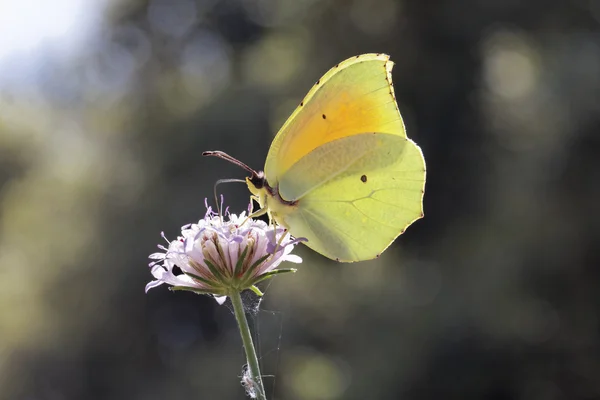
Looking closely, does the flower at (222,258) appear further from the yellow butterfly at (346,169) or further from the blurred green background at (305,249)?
the blurred green background at (305,249)

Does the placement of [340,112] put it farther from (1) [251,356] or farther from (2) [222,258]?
(1) [251,356]

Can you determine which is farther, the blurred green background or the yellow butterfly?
the blurred green background

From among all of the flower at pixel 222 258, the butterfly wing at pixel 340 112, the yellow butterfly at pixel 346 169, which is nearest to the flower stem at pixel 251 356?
the flower at pixel 222 258

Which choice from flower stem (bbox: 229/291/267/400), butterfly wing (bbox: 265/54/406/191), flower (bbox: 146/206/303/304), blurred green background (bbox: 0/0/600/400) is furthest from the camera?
blurred green background (bbox: 0/0/600/400)

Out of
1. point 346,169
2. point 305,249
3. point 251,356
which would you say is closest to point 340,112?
point 346,169

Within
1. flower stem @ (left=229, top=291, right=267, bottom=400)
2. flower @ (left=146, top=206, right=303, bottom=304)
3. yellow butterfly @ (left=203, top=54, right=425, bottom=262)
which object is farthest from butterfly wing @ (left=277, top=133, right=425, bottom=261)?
flower stem @ (left=229, top=291, right=267, bottom=400)

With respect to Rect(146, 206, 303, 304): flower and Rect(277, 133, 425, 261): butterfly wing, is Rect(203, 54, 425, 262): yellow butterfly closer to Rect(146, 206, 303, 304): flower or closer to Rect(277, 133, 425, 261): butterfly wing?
Rect(277, 133, 425, 261): butterfly wing

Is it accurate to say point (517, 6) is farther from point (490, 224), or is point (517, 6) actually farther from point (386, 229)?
point (386, 229)
